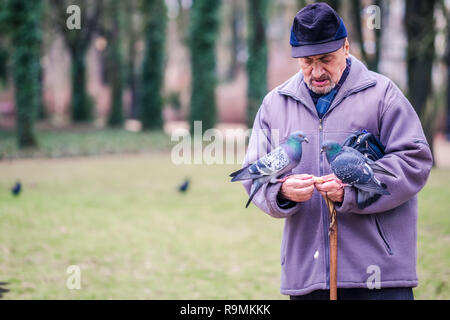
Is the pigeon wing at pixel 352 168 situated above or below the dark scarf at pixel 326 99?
below

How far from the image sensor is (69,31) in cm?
2683

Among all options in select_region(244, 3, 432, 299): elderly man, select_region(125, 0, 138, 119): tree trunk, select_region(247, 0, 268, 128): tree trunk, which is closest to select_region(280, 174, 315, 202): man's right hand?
select_region(244, 3, 432, 299): elderly man

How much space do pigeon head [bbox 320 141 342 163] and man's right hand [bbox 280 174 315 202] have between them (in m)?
0.15

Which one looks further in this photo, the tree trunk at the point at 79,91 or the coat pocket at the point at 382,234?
the tree trunk at the point at 79,91

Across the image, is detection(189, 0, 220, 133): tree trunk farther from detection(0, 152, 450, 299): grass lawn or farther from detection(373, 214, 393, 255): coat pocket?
detection(373, 214, 393, 255): coat pocket

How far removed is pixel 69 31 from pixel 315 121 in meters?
25.9

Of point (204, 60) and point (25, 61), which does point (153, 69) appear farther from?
point (25, 61)

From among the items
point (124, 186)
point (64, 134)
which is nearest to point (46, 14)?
point (64, 134)

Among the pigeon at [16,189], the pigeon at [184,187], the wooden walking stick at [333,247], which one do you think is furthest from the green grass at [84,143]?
the wooden walking stick at [333,247]

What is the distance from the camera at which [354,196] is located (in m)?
2.85

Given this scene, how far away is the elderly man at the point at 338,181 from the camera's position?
9.37 ft

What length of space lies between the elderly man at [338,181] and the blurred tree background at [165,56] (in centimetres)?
575

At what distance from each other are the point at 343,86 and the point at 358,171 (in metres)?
0.55

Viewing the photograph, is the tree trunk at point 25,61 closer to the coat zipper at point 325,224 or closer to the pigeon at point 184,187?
the pigeon at point 184,187
